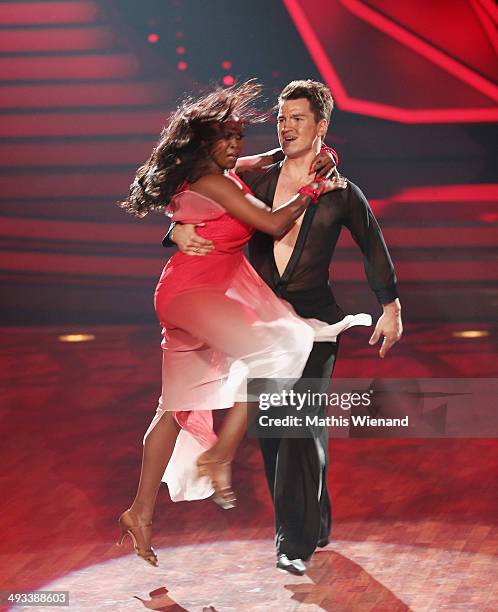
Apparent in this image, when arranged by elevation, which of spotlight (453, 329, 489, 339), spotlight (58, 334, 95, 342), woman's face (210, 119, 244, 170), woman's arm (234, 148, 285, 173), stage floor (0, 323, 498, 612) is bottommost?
spotlight (453, 329, 489, 339)

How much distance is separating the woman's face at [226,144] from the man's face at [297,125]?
25 cm

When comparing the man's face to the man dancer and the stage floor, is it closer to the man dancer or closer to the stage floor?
the man dancer

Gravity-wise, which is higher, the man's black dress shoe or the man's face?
the man's face

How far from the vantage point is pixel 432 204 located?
27.9 feet

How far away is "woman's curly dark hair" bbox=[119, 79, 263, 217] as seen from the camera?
3793mm

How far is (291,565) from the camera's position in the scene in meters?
4.10

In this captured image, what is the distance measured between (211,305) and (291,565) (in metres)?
0.96

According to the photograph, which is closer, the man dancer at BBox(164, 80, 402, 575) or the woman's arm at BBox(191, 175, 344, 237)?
the woman's arm at BBox(191, 175, 344, 237)

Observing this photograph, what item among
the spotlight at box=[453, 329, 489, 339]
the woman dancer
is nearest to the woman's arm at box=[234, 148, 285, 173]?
the woman dancer

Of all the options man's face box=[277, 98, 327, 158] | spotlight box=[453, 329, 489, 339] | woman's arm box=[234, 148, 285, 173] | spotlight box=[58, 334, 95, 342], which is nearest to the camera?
man's face box=[277, 98, 327, 158]

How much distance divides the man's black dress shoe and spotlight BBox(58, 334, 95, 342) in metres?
4.12

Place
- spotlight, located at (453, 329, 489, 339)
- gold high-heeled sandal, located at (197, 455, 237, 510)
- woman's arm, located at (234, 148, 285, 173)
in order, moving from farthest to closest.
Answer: spotlight, located at (453, 329, 489, 339)
woman's arm, located at (234, 148, 285, 173)
gold high-heeled sandal, located at (197, 455, 237, 510)

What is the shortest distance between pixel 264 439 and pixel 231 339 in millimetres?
568

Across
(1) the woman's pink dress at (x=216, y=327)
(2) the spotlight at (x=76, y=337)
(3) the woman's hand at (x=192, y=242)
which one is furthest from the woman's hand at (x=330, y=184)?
(2) the spotlight at (x=76, y=337)
